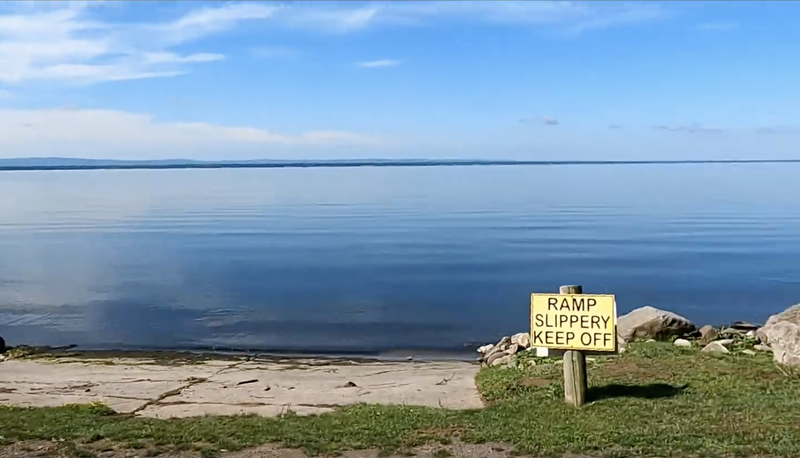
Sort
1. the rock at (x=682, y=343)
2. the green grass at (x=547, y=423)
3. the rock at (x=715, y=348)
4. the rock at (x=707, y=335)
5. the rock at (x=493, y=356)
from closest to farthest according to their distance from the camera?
the green grass at (x=547, y=423)
the rock at (x=715, y=348)
the rock at (x=682, y=343)
the rock at (x=707, y=335)
the rock at (x=493, y=356)

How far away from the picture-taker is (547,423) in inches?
316

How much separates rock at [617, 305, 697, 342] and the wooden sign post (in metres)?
5.35

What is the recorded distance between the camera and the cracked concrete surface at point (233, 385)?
420 inches

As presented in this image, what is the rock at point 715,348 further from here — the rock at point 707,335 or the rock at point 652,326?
the rock at point 652,326

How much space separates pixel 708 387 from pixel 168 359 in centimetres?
1162

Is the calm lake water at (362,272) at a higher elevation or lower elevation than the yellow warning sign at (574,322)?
lower

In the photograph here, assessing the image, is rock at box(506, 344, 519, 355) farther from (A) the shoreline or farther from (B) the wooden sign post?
(B) the wooden sign post

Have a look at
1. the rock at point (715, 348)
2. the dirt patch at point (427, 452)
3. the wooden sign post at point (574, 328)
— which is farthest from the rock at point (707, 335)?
the dirt patch at point (427, 452)

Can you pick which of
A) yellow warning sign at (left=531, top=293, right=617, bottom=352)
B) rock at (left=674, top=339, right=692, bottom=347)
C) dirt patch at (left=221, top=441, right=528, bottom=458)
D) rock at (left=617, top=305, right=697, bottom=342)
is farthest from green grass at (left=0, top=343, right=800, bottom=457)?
rock at (left=617, top=305, right=697, bottom=342)

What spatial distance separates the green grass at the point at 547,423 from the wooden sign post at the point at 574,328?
36 cm

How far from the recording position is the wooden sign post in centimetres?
888

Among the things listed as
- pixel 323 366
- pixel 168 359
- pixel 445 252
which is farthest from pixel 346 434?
pixel 445 252

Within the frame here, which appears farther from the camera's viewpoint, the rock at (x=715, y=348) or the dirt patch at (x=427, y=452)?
the rock at (x=715, y=348)

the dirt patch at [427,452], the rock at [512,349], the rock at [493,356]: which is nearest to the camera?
the dirt patch at [427,452]
